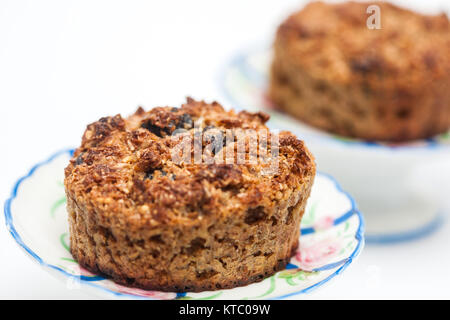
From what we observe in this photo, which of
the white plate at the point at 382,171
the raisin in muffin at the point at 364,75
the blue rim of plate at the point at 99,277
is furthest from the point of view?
the raisin in muffin at the point at 364,75

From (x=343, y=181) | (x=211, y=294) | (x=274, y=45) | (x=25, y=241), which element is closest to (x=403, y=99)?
Answer: (x=343, y=181)

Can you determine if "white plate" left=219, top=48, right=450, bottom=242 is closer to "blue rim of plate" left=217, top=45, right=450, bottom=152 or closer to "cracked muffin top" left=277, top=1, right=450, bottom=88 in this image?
"blue rim of plate" left=217, top=45, right=450, bottom=152

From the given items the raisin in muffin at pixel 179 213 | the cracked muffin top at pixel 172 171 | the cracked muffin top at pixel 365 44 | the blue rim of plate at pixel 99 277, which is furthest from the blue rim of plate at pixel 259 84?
the raisin in muffin at pixel 179 213

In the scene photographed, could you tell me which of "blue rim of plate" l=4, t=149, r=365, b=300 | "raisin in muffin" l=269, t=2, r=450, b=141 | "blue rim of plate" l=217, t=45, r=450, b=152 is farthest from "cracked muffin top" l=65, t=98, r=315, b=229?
"raisin in muffin" l=269, t=2, r=450, b=141

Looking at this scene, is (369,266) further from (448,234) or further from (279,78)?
(279,78)

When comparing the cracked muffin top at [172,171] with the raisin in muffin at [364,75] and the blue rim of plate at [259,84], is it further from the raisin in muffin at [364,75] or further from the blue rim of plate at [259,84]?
the raisin in muffin at [364,75]

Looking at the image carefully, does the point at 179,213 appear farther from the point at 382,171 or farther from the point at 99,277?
the point at 382,171
